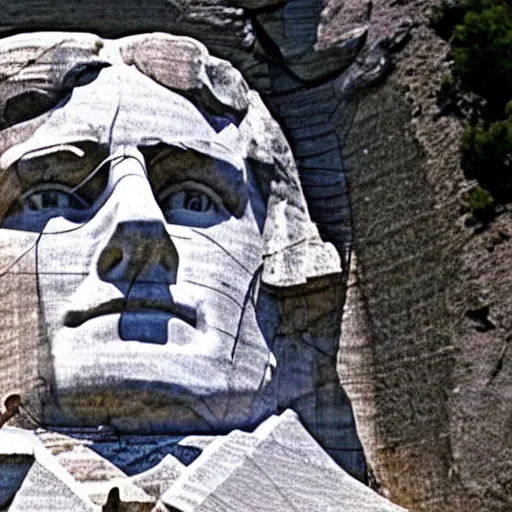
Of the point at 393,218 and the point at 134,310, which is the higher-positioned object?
the point at 393,218

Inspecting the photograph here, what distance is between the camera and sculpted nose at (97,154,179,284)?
8.88 meters

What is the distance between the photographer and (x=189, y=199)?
939 cm

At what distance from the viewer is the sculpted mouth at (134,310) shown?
29.0 feet

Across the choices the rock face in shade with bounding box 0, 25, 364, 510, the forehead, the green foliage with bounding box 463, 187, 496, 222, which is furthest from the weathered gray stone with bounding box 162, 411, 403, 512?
the forehead

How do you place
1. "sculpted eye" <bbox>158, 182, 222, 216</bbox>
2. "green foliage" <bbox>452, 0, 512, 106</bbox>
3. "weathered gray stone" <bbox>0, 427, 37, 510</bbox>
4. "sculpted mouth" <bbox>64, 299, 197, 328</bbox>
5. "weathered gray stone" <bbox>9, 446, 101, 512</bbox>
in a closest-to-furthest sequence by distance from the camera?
"weathered gray stone" <bbox>9, 446, 101, 512</bbox>, "weathered gray stone" <bbox>0, 427, 37, 510</bbox>, "sculpted mouth" <bbox>64, 299, 197, 328</bbox>, "sculpted eye" <bbox>158, 182, 222, 216</bbox>, "green foliage" <bbox>452, 0, 512, 106</bbox>

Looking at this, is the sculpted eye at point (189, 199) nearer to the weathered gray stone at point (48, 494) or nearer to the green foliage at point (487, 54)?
the green foliage at point (487, 54)

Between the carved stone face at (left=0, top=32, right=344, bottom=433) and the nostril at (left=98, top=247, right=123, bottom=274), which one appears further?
the nostril at (left=98, top=247, right=123, bottom=274)

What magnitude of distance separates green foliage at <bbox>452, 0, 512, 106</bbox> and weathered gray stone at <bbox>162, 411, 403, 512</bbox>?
6.19 ft

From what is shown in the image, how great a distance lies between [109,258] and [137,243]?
152 mm

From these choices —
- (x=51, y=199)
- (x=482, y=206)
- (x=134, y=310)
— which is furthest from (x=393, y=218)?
(x=51, y=199)

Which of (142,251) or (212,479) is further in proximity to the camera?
(142,251)

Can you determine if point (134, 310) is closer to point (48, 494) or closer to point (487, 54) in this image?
point (48, 494)

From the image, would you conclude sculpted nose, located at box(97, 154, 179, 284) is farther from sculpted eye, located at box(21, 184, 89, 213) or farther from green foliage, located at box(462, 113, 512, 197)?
green foliage, located at box(462, 113, 512, 197)

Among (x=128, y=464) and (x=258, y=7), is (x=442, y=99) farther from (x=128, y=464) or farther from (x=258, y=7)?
(x=128, y=464)
